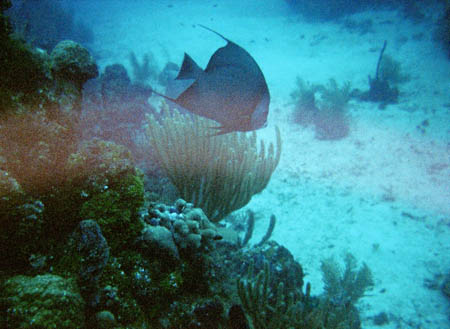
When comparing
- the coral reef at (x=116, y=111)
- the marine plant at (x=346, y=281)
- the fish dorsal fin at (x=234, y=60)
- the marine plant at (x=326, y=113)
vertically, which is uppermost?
the marine plant at (x=326, y=113)

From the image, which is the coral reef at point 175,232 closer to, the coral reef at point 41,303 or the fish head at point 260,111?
the coral reef at point 41,303

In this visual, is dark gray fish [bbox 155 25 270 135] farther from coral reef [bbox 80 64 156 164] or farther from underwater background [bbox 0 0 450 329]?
coral reef [bbox 80 64 156 164]

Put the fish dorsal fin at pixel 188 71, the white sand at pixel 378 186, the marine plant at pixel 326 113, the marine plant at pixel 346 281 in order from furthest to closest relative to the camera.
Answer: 1. the marine plant at pixel 326 113
2. the white sand at pixel 378 186
3. the marine plant at pixel 346 281
4. the fish dorsal fin at pixel 188 71

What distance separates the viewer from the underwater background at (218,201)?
1.36 metres

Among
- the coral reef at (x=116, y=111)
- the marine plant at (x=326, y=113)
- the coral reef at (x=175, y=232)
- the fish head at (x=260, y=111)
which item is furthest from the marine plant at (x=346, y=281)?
the marine plant at (x=326, y=113)

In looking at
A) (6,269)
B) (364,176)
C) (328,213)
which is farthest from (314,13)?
(6,269)

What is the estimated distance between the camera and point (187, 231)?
1.84 meters

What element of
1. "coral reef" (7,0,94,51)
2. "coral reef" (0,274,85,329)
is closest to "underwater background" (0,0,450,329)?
"coral reef" (0,274,85,329)

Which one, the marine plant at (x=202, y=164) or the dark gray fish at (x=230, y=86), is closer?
the dark gray fish at (x=230, y=86)

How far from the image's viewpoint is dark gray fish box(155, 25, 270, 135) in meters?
1.87

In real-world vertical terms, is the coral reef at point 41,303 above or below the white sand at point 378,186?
below

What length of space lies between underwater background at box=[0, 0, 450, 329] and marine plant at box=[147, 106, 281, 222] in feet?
0.06

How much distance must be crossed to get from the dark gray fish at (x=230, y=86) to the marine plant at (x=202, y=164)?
1.10 metres

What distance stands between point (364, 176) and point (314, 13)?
18011 millimetres
